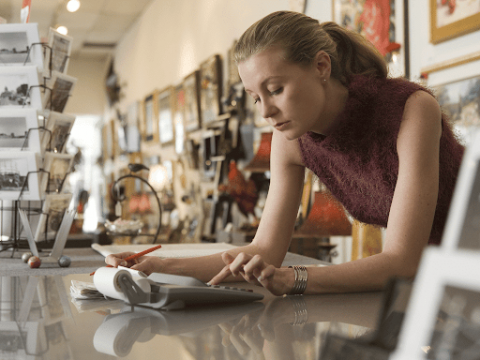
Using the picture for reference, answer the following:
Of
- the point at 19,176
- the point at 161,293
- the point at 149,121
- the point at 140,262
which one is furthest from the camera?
the point at 149,121

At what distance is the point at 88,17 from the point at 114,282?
7318mm

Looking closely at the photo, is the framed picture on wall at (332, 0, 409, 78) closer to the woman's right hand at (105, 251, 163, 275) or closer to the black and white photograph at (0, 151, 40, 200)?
the black and white photograph at (0, 151, 40, 200)

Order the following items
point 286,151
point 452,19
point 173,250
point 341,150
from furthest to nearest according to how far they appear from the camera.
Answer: point 452,19, point 173,250, point 286,151, point 341,150

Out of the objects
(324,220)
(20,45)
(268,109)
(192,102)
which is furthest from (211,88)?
(268,109)

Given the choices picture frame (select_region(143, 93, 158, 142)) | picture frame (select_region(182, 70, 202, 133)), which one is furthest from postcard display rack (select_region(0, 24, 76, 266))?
picture frame (select_region(143, 93, 158, 142))

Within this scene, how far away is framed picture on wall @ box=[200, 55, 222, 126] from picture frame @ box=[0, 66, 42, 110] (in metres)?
3.00

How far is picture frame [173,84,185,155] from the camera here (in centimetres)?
569

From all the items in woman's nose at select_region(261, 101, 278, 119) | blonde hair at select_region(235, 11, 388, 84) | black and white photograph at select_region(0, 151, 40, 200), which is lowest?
black and white photograph at select_region(0, 151, 40, 200)

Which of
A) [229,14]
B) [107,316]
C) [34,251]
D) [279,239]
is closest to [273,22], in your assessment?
[279,239]

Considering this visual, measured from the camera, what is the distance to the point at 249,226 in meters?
3.43

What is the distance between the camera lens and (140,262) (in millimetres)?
1048

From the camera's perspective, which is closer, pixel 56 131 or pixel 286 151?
pixel 286 151

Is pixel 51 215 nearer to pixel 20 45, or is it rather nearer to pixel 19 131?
pixel 19 131

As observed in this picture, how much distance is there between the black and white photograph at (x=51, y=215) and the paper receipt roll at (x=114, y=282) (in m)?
0.90
